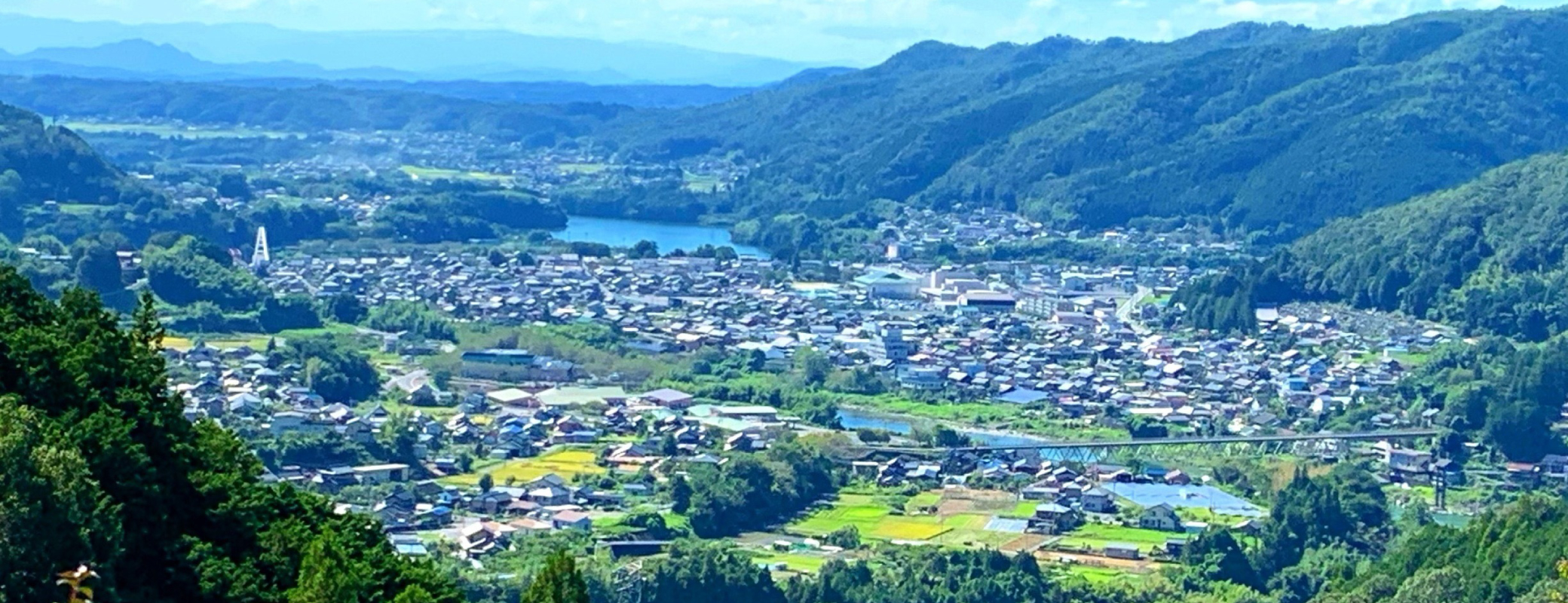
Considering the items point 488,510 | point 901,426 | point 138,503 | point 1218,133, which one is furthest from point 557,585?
point 1218,133

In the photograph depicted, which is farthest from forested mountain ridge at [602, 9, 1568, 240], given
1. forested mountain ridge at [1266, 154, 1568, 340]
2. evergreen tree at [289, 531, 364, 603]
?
evergreen tree at [289, 531, 364, 603]

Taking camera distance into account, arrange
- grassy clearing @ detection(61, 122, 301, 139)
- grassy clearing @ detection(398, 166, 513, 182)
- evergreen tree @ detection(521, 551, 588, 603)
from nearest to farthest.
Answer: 1. evergreen tree @ detection(521, 551, 588, 603)
2. grassy clearing @ detection(398, 166, 513, 182)
3. grassy clearing @ detection(61, 122, 301, 139)

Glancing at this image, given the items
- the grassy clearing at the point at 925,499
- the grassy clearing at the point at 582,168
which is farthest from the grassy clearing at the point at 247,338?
the grassy clearing at the point at 582,168

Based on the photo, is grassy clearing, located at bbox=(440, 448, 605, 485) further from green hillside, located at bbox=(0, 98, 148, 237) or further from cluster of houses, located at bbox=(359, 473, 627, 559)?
green hillside, located at bbox=(0, 98, 148, 237)

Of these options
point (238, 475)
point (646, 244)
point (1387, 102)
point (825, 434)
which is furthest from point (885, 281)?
point (238, 475)

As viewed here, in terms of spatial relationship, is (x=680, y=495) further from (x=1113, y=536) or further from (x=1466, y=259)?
(x=1466, y=259)

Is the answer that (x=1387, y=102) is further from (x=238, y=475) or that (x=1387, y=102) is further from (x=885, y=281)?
(x=238, y=475)

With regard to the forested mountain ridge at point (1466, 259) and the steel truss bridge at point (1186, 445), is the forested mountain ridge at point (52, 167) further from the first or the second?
the steel truss bridge at point (1186, 445)
